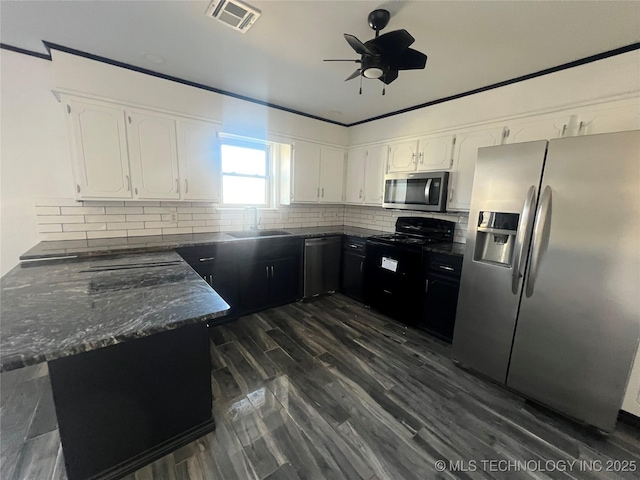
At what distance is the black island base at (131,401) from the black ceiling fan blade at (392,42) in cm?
199

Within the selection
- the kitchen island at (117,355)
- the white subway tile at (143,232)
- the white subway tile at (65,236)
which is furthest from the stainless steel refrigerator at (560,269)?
the white subway tile at (65,236)

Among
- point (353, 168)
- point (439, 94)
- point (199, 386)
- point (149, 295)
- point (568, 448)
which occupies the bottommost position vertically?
point (568, 448)

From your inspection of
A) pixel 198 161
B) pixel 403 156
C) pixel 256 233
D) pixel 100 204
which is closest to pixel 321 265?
pixel 256 233

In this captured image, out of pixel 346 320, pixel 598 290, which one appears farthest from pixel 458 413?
pixel 346 320

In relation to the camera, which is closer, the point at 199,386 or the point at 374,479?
the point at 374,479

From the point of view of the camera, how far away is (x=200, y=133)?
2846 mm

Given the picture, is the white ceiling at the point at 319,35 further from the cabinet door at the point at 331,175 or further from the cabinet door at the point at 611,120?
the cabinet door at the point at 331,175

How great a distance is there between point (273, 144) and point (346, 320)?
2.59 m

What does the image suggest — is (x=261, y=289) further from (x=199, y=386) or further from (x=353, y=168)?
(x=353, y=168)

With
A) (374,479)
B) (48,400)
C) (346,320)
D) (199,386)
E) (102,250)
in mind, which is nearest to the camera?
(374,479)

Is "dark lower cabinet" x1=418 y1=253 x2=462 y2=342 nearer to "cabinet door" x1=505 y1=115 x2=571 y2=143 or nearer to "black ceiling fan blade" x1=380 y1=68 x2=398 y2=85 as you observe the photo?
"cabinet door" x1=505 y1=115 x2=571 y2=143

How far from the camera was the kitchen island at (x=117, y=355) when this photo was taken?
1.03 metres

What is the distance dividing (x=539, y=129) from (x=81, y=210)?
431cm

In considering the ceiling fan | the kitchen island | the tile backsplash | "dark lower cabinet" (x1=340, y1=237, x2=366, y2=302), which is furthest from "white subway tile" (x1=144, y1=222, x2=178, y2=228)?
the ceiling fan
